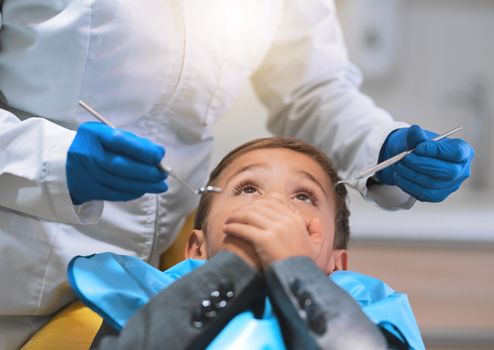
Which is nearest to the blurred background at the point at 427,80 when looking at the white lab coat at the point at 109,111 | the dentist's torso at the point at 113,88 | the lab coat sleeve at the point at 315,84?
the lab coat sleeve at the point at 315,84

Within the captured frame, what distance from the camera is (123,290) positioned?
0.99 meters

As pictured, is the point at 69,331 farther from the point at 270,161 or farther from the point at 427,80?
the point at 427,80

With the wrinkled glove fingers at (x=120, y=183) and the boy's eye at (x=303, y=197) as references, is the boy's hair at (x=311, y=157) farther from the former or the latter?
the wrinkled glove fingers at (x=120, y=183)

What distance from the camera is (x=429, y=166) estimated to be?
4.00 ft

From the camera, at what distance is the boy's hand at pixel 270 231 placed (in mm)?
949

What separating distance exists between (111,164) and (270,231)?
24 cm

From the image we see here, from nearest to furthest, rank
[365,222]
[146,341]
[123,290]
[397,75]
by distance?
[146,341] → [123,290] → [365,222] → [397,75]

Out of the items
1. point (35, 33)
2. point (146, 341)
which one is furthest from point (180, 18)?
point (146, 341)

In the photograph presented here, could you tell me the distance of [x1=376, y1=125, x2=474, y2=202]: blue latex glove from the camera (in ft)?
4.00

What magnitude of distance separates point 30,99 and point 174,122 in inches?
10.8

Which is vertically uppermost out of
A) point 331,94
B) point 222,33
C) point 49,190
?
point 222,33

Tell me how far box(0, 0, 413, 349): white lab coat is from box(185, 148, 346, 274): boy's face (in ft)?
0.49

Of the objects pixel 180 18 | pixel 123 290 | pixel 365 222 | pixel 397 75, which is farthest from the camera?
pixel 397 75

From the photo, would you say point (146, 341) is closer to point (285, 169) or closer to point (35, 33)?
point (285, 169)
